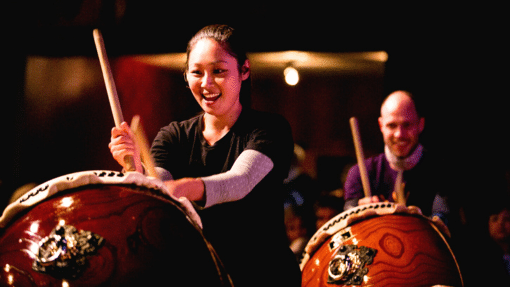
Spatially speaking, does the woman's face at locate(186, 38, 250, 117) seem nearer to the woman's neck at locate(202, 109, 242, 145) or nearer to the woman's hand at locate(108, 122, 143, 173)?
the woman's neck at locate(202, 109, 242, 145)

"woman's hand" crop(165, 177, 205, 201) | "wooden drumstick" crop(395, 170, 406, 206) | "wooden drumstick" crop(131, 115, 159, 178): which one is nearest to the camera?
"woman's hand" crop(165, 177, 205, 201)

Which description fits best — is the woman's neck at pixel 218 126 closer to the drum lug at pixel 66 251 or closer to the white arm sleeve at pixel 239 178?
the white arm sleeve at pixel 239 178

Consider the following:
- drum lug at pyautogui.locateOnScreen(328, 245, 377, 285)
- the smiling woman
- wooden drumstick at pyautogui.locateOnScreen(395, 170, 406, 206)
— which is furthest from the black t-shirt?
wooden drumstick at pyautogui.locateOnScreen(395, 170, 406, 206)

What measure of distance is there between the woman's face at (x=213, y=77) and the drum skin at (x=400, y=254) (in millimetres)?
601

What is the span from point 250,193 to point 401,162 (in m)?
1.28

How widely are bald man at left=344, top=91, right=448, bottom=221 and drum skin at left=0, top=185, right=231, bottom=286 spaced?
142cm

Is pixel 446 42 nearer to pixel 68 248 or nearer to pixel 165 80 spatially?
pixel 165 80

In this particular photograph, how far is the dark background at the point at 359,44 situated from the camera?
385 cm

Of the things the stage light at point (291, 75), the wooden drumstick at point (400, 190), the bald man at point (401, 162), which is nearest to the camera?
the wooden drumstick at point (400, 190)

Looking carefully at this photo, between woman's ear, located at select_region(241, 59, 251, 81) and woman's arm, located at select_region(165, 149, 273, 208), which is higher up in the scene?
woman's ear, located at select_region(241, 59, 251, 81)

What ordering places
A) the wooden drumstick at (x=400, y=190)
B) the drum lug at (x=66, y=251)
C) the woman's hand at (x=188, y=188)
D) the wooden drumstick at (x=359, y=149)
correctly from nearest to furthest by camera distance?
1. the drum lug at (x=66, y=251)
2. the woman's hand at (x=188, y=188)
3. the wooden drumstick at (x=359, y=149)
4. the wooden drumstick at (x=400, y=190)

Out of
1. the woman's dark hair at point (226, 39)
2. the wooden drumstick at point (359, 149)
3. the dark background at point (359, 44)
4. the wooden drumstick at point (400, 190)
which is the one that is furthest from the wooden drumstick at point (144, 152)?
the dark background at point (359, 44)

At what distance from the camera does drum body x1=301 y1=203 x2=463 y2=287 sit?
164cm

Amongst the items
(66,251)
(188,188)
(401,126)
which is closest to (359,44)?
(401,126)
